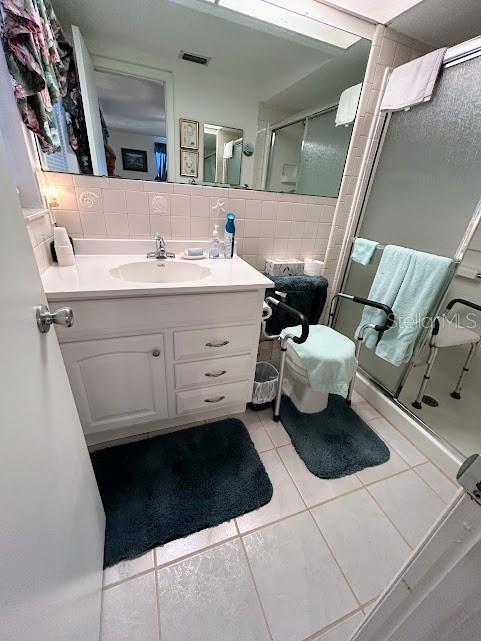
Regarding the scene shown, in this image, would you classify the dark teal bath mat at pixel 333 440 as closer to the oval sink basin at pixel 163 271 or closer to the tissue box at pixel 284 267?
the tissue box at pixel 284 267

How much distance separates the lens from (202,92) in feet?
4.27

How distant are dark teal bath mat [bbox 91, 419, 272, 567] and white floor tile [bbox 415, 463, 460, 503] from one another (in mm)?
776

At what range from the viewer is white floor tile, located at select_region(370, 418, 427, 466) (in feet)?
4.50

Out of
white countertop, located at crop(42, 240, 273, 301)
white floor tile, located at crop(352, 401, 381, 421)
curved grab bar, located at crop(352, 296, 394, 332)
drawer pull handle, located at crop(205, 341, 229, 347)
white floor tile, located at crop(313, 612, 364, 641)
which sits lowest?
white floor tile, located at crop(313, 612, 364, 641)

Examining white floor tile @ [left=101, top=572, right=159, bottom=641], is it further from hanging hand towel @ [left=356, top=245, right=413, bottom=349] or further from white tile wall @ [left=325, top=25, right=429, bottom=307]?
white tile wall @ [left=325, top=25, right=429, bottom=307]

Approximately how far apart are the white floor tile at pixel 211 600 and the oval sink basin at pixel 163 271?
3.73 feet

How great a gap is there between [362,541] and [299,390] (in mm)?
725

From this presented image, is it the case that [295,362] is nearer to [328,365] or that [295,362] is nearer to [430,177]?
[328,365]

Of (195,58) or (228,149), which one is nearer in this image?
(195,58)

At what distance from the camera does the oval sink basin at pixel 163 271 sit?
1.31 m

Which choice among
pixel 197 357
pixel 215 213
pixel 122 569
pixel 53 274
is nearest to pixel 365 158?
pixel 215 213

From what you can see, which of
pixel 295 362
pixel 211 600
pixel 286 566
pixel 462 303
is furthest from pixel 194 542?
pixel 462 303

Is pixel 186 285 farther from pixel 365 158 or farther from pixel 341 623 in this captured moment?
pixel 365 158

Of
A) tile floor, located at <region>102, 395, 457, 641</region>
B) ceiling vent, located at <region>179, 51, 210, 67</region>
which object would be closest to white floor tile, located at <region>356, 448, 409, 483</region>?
tile floor, located at <region>102, 395, 457, 641</region>
